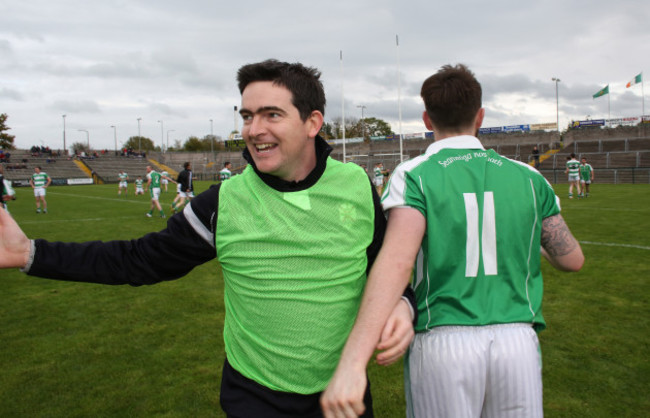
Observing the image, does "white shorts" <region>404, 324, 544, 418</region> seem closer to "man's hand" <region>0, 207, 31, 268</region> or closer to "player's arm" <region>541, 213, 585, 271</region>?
"player's arm" <region>541, 213, 585, 271</region>

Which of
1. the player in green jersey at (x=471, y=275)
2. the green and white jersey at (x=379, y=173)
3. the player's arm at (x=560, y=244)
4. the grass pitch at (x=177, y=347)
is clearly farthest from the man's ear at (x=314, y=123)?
the green and white jersey at (x=379, y=173)

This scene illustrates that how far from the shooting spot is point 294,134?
74.4 inches

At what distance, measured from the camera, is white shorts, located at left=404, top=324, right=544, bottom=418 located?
5.93 ft

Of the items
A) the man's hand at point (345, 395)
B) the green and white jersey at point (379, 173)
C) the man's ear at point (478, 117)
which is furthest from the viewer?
the green and white jersey at point (379, 173)

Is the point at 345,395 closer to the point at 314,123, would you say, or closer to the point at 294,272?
the point at 294,272

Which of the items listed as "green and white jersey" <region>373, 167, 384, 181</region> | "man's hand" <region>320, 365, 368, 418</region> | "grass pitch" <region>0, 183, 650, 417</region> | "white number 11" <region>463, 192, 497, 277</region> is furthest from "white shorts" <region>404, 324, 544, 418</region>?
"green and white jersey" <region>373, 167, 384, 181</region>

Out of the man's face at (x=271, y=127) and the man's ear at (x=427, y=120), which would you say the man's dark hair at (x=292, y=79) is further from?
the man's ear at (x=427, y=120)

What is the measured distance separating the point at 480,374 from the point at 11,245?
1865 millimetres

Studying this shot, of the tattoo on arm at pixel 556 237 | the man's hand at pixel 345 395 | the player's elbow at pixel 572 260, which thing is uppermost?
the tattoo on arm at pixel 556 237

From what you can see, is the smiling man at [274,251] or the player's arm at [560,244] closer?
the smiling man at [274,251]

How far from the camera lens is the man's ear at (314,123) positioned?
1.99m

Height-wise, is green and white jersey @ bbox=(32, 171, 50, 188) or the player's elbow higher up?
green and white jersey @ bbox=(32, 171, 50, 188)

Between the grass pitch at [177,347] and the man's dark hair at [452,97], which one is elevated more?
the man's dark hair at [452,97]

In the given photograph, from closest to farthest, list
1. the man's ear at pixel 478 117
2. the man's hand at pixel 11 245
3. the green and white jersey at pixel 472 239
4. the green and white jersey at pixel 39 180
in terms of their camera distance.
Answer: the man's hand at pixel 11 245, the green and white jersey at pixel 472 239, the man's ear at pixel 478 117, the green and white jersey at pixel 39 180
